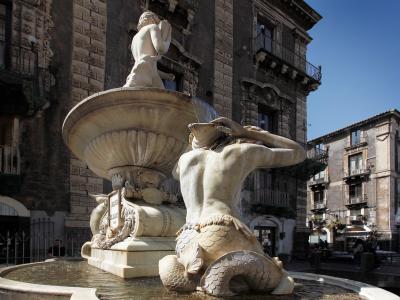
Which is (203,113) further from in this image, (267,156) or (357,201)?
(357,201)

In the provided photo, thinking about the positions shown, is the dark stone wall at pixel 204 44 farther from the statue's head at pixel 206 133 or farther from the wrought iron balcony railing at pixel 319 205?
the wrought iron balcony railing at pixel 319 205

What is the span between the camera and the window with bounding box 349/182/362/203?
39469 millimetres

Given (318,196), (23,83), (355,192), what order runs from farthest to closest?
(318,196) < (355,192) < (23,83)

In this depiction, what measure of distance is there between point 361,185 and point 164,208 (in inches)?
Answer: 1460

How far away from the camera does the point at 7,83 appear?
12000 mm

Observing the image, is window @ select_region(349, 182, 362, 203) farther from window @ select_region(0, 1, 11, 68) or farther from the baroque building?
window @ select_region(0, 1, 11, 68)

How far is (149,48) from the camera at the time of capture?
242 inches

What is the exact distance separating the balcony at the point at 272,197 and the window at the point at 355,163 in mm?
19603

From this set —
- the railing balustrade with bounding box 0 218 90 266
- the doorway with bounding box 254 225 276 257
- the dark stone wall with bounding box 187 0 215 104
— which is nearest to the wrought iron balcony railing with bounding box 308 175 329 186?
the doorway with bounding box 254 225 276 257

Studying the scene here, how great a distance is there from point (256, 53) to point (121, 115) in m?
17.5

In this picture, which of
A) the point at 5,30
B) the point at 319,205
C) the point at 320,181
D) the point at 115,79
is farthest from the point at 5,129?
the point at 319,205

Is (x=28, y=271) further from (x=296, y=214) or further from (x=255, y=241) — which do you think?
(x=296, y=214)

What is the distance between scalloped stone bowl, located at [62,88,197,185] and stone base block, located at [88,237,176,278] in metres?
0.94

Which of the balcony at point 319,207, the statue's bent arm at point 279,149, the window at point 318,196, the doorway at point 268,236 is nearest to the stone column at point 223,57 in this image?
the doorway at point 268,236
